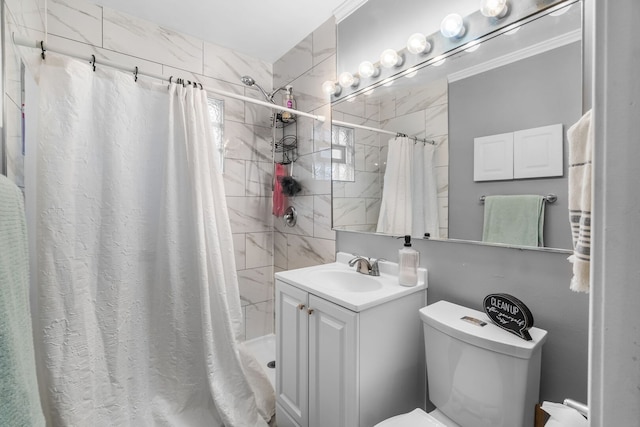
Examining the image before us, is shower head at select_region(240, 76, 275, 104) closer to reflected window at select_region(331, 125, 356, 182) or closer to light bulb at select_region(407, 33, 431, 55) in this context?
reflected window at select_region(331, 125, 356, 182)

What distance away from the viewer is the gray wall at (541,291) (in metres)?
0.95

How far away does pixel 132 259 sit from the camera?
1.40 m

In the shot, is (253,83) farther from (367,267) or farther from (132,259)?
(367,267)

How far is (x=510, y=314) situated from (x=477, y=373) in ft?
0.76

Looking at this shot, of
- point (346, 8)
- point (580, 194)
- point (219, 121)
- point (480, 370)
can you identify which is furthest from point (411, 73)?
point (219, 121)

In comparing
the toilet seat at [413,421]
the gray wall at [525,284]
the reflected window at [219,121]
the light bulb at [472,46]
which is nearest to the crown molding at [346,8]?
the gray wall at [525,284]

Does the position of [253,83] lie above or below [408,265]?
above

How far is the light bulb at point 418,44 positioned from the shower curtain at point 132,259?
3.79 feet

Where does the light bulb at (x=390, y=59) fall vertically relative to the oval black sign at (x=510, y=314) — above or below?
above

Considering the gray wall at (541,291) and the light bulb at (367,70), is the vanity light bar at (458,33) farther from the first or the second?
the gray wall at (541,291)

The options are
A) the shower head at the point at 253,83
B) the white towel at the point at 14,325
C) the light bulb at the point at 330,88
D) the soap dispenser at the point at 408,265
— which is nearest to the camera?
the white towel at the point at 14,325

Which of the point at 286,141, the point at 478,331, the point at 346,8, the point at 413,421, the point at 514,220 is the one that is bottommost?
the point at 413,421

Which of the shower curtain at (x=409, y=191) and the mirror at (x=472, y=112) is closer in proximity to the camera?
the mirror at (x=472, y=112)

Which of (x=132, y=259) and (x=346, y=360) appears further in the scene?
(x=132, y=259)
